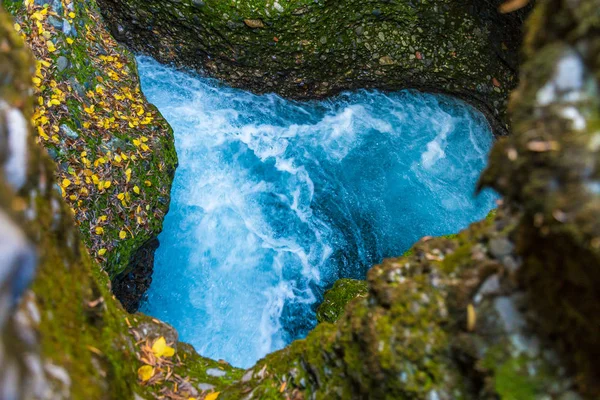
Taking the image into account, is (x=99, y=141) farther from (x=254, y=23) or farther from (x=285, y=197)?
(x=254, y=23)

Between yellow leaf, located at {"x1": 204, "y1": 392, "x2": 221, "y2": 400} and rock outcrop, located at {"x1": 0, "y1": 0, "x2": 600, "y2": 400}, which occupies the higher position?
rock outcrop, located at {"x1": 0, "y1": 0, "x2": 600, "y2": 400}

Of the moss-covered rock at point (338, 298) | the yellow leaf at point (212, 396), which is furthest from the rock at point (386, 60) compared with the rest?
the yellow leaf at point (212, 396)

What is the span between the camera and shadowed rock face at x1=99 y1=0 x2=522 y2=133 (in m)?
7.47

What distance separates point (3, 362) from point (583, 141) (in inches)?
77.6

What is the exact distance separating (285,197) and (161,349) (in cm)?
Answer: 452

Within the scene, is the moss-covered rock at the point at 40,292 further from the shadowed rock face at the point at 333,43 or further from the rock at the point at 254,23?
the shadowed rock face at the point at 333,43

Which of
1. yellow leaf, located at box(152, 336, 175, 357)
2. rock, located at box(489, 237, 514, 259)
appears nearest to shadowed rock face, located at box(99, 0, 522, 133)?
yellow leaf, located at box(152, 336, 175, 357)

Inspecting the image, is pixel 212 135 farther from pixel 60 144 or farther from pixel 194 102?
pixel 60 144

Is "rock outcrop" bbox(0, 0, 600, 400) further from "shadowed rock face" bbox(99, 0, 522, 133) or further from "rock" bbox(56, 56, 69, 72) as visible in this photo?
"shadowed rock face" bbox(99, 0, 522, 133)

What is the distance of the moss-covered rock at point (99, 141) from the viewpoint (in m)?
5.09

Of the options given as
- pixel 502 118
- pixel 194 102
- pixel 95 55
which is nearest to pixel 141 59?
pixel 194 102

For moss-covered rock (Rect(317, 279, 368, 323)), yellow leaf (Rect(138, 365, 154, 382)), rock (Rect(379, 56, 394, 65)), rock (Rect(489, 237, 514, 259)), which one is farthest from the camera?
rock (Rect(379, 56, 394, 65))

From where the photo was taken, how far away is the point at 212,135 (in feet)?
25.3

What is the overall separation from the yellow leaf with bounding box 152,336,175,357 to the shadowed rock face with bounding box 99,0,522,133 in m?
5.96
